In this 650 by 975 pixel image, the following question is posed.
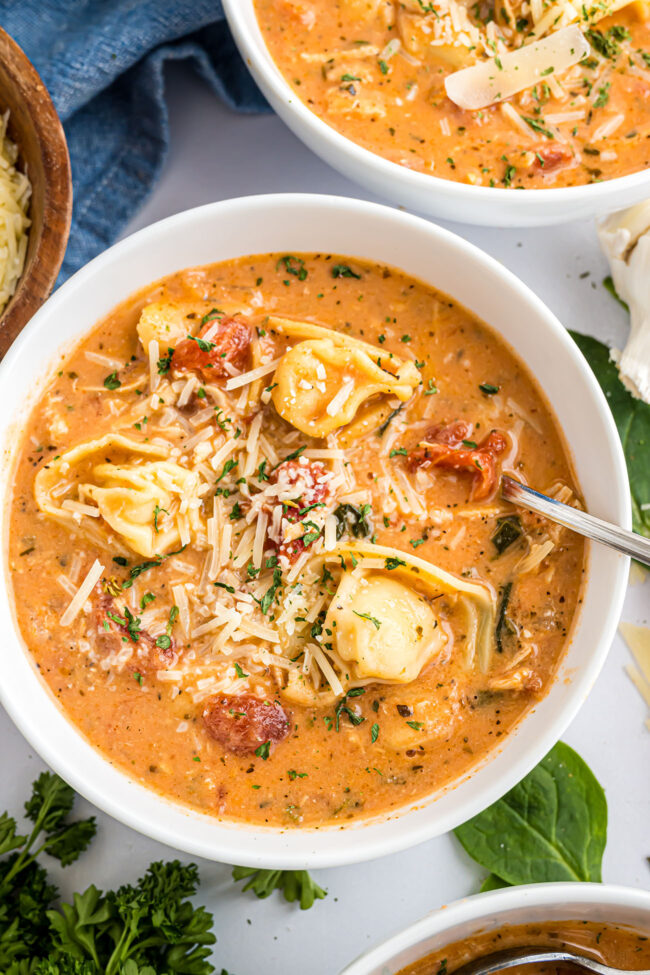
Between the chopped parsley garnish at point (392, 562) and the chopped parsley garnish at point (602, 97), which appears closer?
the chopped parsley garnish at point (392, 562)

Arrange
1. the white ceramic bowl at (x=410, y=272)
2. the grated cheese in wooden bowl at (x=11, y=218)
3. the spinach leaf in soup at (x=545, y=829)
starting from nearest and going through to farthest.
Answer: the white ceramic bowl at (x=410, y=272) → the grated cheese in wooden bowl at (x=11, y=218) → the spinach leaf in soup at (x=545, y=829)

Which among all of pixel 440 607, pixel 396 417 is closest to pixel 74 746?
pixel 440 607

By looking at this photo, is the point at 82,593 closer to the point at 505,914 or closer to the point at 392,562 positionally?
the point at 392,562

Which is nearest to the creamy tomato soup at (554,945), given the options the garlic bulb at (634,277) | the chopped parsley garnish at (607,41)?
the garlic bulb at (634,277)

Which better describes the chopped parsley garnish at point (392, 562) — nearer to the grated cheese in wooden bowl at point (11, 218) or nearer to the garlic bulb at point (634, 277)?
the garlic bulb at point (634, 277)

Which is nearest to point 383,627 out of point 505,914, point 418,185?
point 505,914

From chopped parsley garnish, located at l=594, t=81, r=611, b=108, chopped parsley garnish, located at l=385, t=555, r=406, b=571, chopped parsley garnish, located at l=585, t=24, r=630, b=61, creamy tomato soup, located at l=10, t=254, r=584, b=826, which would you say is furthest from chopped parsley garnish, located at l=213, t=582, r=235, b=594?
chopped parsley garnish, located at l=585, t=24, r=630, b=61

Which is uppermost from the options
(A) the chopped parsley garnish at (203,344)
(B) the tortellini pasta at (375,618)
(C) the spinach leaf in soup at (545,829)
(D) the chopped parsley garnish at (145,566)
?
(A) the chopped parsley garnish at (203,344)
